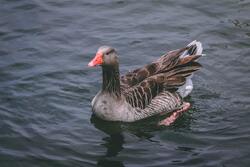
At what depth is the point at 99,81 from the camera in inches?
564

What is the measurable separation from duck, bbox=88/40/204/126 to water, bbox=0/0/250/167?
277 mm

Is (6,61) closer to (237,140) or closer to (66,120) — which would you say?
(66,120)

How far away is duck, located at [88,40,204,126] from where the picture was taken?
488 inches

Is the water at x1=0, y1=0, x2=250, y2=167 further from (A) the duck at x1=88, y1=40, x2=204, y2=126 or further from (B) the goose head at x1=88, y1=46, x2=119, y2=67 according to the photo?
(B) the goose head at x1=88, y1=46, x2=119, y2=67

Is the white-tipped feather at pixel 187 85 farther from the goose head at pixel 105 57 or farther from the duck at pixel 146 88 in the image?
the goose head at pixel 105 57

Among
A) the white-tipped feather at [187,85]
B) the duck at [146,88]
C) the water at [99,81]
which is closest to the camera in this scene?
the water at [99,81]

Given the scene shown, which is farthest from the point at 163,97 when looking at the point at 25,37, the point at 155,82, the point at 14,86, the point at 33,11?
the point at 33,11

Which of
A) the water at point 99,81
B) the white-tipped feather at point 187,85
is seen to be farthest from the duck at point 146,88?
the water at point 99,81

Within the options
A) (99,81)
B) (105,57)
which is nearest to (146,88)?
(105,57)

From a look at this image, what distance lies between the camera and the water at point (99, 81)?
11.4 meters

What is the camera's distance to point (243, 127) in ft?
40.3

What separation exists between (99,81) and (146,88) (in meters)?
1.95

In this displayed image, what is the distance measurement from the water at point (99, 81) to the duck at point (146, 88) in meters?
0.28

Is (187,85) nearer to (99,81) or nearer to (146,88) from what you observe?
(146,88)
